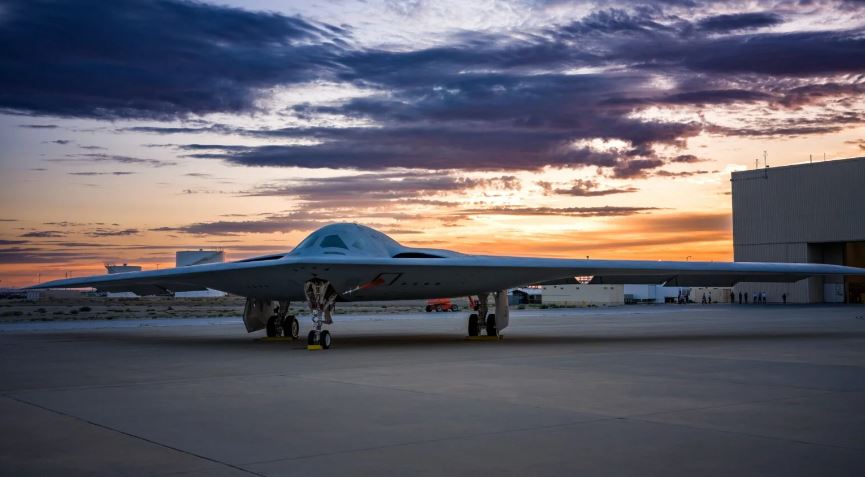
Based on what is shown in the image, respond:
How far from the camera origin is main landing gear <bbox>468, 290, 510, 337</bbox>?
67.8 ft

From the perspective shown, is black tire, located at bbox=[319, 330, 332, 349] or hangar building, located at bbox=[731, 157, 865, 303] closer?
black tire, located at bbox=[319, 330, 332, 349]

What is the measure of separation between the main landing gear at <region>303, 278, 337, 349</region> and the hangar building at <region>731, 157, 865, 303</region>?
52.3 m

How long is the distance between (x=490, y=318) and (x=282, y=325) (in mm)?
5428

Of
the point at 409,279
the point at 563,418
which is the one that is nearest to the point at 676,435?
the point at 563,418

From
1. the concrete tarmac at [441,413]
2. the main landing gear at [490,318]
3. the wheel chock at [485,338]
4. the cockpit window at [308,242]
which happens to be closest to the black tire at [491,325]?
the main landing gear at [490,318]

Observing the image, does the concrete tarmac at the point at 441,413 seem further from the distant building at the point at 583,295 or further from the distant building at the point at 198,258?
the distant building at the point at 583,295

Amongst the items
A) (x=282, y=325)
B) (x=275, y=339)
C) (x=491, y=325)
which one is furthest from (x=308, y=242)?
(x=491, y=325)

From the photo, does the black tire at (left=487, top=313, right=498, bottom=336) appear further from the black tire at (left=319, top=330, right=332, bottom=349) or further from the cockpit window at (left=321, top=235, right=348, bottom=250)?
the black tire at (left=319, top=330, right=332, bottom=349)

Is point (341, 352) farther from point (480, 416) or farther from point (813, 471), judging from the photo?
point (813, 471)

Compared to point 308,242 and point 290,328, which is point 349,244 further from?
point 290,328

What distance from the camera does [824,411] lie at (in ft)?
25.7

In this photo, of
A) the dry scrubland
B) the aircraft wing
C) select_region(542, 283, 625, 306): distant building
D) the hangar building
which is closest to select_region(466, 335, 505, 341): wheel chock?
the aircraft wing

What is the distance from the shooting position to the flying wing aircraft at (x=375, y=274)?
56.1 feet

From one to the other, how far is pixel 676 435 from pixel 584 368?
534cm
